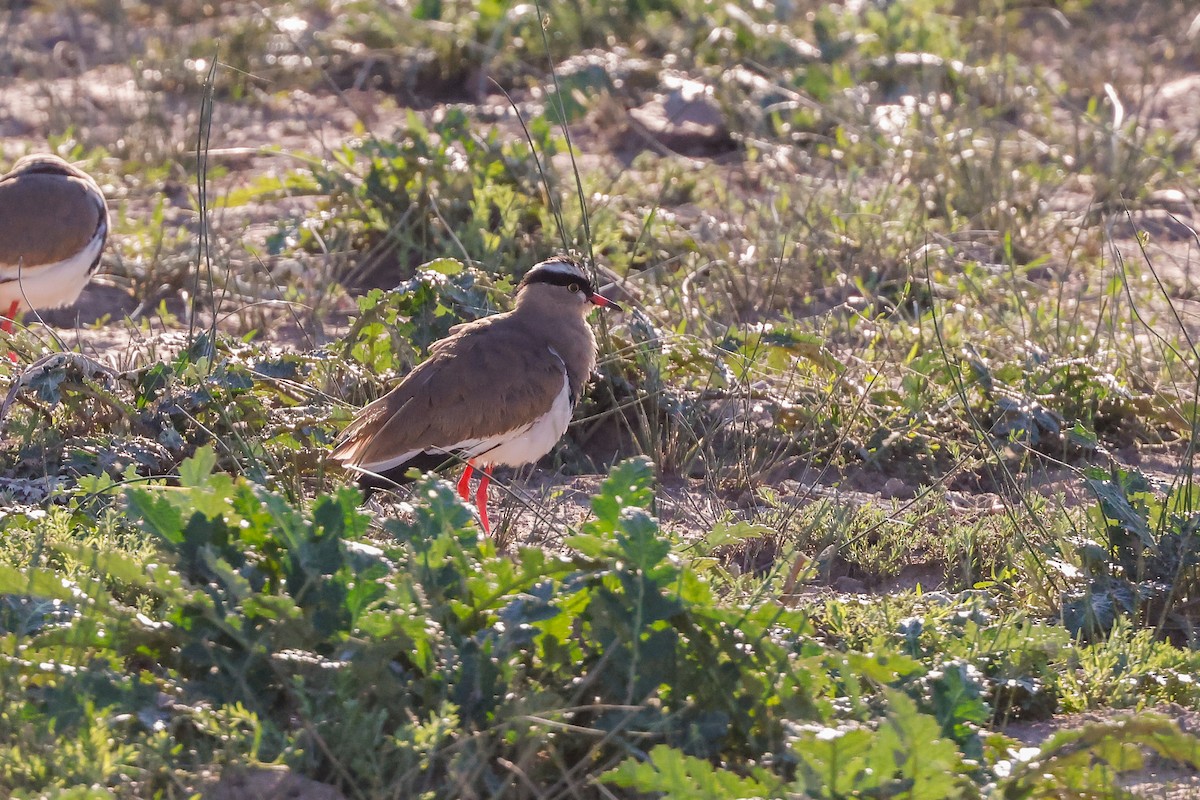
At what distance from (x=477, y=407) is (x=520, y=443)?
191mm

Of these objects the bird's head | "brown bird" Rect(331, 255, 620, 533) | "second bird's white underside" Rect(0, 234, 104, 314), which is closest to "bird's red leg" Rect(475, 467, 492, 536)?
"brown bird" Rect(331, 255, 620, 533)

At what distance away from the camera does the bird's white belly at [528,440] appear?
4410 millimetres

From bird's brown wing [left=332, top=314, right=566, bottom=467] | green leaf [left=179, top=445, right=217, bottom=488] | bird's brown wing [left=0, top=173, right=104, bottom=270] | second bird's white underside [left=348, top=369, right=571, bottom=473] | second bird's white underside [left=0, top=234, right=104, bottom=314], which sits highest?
green leaf [left=179, top=445, right=217, bottom=488]

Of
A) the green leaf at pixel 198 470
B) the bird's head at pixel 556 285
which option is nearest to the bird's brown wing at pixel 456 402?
the bird's head at pixel 556 285

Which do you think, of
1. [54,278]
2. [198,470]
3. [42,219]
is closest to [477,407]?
[198,470]

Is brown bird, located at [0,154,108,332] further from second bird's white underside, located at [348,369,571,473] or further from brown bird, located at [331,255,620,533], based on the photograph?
second bird's white underside, located at [348,369,571,473]

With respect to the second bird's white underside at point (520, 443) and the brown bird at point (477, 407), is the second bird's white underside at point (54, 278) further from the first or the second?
the second bird's white underside at point (520, 443)

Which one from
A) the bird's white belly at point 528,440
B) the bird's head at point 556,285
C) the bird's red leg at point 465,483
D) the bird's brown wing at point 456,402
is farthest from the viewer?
the bird's head at point 556,285

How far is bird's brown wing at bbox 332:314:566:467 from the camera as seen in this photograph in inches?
169

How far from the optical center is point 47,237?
18.9 ft

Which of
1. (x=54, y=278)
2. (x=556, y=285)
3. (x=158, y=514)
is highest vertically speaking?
(x=158, y=514)

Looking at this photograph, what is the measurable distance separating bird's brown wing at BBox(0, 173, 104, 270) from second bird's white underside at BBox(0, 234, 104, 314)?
0.06 ft

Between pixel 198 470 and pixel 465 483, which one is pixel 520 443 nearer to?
pixel 465 483

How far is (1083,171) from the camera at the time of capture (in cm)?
736
